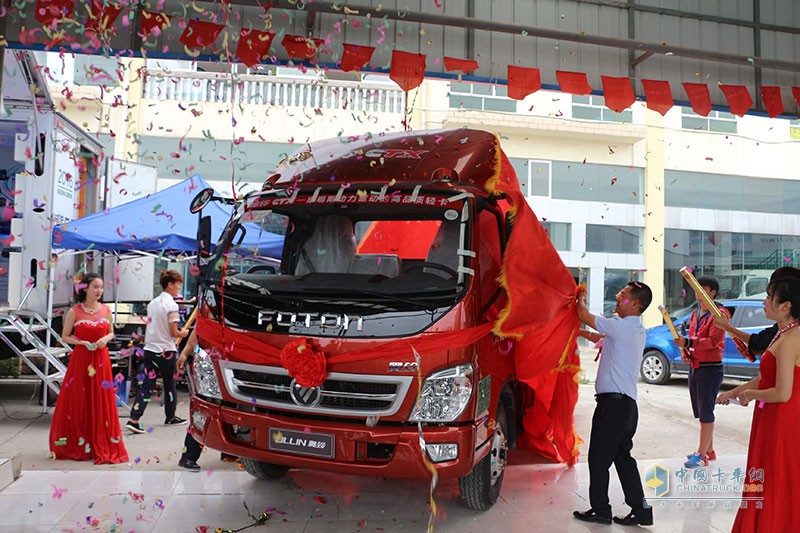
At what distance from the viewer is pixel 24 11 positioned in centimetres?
639

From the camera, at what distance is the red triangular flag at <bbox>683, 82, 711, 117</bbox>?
770 centimetres

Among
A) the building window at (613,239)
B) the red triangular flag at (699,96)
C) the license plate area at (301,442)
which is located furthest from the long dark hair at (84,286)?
the building window at (613,239)

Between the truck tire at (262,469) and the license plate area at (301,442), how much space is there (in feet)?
3.99

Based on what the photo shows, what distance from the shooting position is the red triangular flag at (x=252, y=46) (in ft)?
21.9

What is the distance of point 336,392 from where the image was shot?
414 centimetres

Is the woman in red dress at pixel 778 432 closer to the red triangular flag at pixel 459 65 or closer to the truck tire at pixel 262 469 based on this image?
the truck tire at pixel 262 469

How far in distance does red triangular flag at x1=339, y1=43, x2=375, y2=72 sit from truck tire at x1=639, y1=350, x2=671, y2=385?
8.32 metres

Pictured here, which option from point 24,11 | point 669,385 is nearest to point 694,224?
point 669,385

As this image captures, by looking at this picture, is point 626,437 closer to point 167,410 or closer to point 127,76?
point 167,410

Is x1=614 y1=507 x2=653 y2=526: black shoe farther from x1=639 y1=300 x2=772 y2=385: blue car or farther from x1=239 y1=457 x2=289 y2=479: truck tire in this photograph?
x1=639 y1=300 x2=772 y2=385: blue car

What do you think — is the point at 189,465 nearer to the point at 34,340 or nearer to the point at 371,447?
the point at 371,447

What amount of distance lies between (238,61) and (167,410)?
4342 mm

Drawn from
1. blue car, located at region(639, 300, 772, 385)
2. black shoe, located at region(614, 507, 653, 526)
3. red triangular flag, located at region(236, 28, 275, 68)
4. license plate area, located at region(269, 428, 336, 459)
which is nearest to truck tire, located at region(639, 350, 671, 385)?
blue car, located at region(639, 300, 772, 385)

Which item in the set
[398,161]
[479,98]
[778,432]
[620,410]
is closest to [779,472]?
[778,432]
